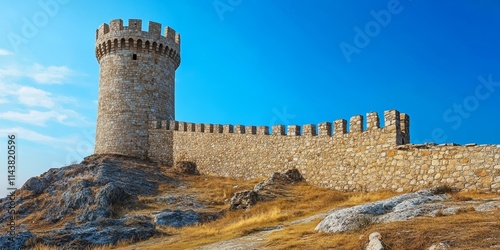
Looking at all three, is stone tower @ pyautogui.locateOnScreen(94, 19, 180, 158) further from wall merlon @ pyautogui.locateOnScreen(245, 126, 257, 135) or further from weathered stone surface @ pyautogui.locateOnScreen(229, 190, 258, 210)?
weathered stone surface @ pyautogui.locateOnScreen(229, 190, 258, 210)

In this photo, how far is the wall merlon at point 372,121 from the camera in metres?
21.4

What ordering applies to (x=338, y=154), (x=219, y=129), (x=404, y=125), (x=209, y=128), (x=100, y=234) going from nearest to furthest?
(x=100, y=234), (x=404, y=125), (x=338, y=154), (x=219, y=129), (x=209, y=128)

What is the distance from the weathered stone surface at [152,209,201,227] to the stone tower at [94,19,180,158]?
13.1m

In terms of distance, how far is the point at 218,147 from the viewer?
29.7 meters

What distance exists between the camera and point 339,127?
2328 cm

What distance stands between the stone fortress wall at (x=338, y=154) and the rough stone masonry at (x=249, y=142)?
4cm

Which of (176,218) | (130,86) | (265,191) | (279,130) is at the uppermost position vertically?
(130,86)

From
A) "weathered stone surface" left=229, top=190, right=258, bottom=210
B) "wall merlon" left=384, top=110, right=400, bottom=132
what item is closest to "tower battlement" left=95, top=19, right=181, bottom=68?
"weathered stone surface" left=229, top=190, right=258, bottom=210

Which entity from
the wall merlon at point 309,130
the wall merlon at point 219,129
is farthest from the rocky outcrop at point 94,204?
the wall merlon at point 309,130

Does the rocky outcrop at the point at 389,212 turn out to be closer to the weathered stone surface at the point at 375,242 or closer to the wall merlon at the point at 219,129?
the weathered stone surface at the point at 375,242

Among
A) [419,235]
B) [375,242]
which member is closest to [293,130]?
[419,235]

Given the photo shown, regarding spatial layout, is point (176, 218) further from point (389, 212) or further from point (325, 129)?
point (389, 212)

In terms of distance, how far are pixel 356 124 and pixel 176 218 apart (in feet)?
32.9

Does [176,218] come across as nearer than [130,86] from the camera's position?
Yes
